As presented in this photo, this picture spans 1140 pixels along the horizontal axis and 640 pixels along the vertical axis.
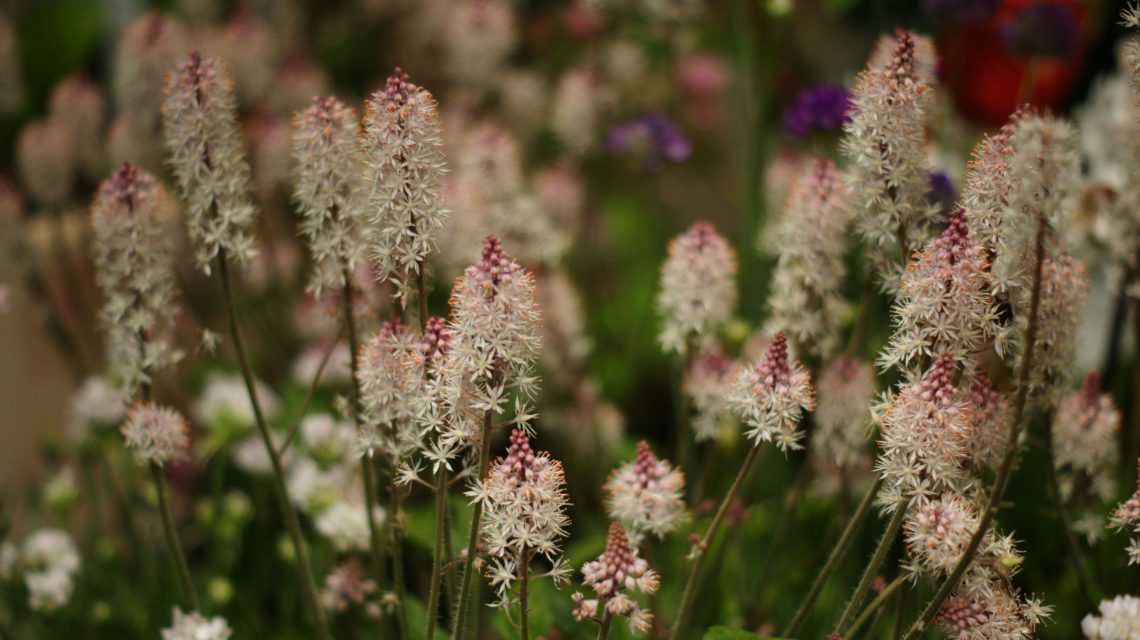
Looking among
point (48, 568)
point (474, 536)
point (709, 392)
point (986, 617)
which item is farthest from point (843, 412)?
point (48, 568)

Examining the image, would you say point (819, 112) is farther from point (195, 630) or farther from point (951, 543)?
point (195, 630)

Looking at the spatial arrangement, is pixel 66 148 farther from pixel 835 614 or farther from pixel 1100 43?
pixel 1100 43

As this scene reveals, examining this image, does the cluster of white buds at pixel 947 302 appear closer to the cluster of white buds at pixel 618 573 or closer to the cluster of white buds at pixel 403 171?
the cluster of white buds at pixel 618 573

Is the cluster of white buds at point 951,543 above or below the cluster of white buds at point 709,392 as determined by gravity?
below

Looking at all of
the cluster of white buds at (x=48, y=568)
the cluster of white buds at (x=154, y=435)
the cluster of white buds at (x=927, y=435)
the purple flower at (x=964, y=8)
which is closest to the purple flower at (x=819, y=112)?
the purple flower at (x=964, y=8)

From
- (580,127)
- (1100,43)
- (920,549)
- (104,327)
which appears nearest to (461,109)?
(580,127)

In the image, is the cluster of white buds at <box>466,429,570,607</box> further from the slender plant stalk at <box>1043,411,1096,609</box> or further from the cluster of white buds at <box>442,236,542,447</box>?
the slender plant stalk at <box>1043,411,1096,609</box>

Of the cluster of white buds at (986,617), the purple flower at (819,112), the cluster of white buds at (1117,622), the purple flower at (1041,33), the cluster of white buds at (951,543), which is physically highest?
the purple flower at (1041,33)
